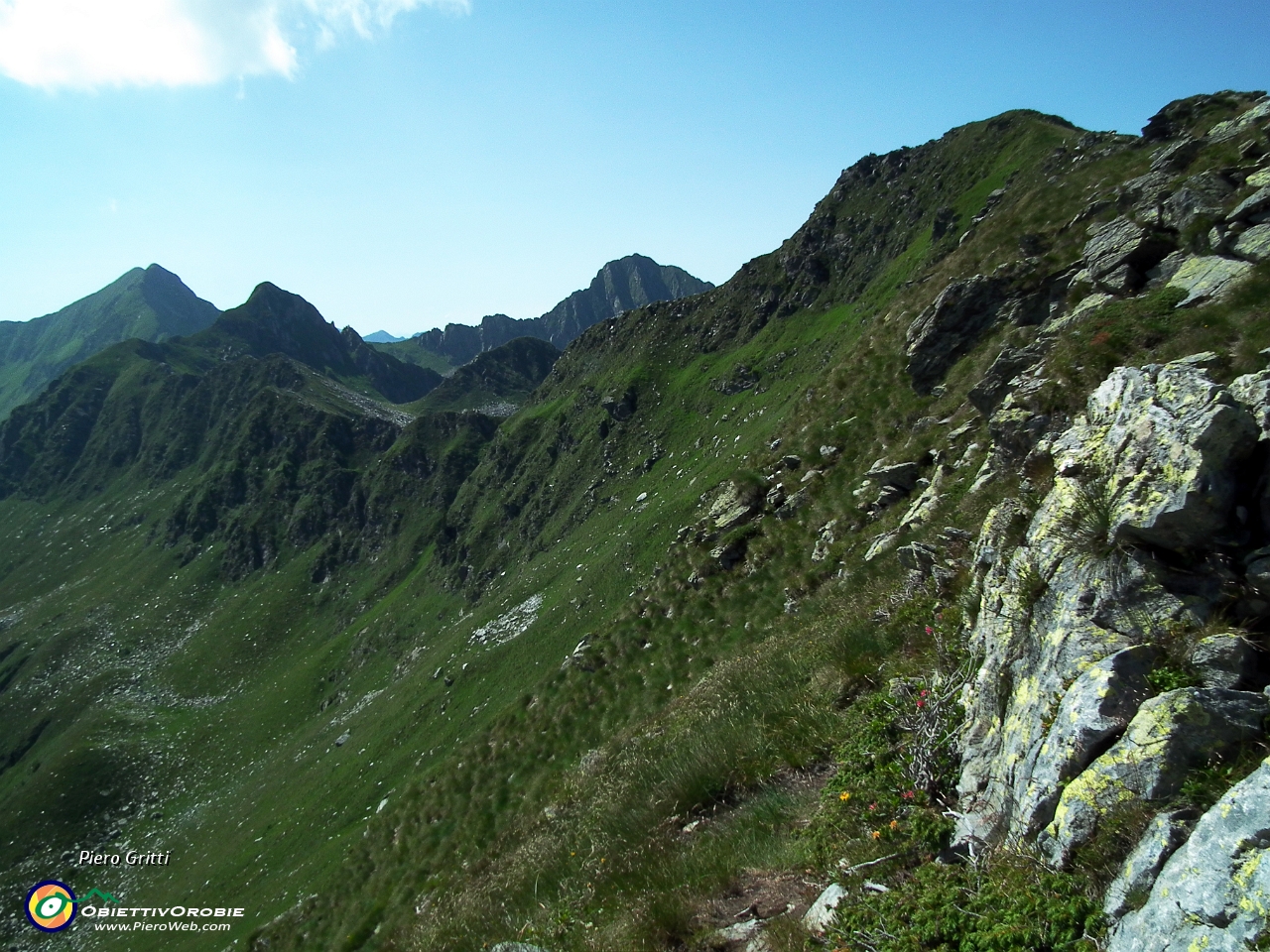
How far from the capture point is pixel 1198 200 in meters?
18.8

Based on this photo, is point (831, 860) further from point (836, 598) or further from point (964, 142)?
point (964, 142)

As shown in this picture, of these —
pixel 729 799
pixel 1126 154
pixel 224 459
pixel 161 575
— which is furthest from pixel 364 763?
pixel 224 459

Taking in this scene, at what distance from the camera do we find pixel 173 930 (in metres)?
55.1

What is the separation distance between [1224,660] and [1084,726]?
1.14 meters

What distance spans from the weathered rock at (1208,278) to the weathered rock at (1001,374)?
3935 mm

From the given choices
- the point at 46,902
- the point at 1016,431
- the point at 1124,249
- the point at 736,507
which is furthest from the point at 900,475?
the point at 46,902

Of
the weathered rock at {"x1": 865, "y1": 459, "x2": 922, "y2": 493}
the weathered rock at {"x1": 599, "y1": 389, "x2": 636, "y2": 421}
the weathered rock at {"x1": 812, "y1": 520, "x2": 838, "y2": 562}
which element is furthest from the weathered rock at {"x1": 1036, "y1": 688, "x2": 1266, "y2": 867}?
the weathered rock at {"x1": 599, "y1": 389, "x2": 636, "y2": 421}

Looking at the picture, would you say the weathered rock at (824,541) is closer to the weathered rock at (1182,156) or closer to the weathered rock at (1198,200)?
the weathered rock at (1198,200)

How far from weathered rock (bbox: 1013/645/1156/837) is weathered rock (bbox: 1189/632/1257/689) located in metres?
0.34

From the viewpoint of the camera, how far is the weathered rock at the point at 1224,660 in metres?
4.94

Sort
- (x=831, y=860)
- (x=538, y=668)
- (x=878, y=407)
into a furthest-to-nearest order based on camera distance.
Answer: (x=538, y=668)
(x=878, y=407)
(x=831, y=860)

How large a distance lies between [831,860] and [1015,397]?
41.3 ft

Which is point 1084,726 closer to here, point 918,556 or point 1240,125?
point 918,556

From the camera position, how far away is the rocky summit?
5.13 m
